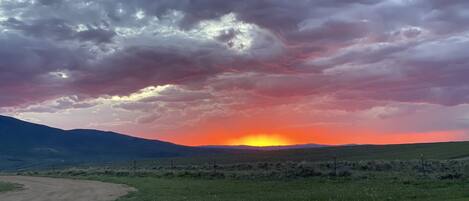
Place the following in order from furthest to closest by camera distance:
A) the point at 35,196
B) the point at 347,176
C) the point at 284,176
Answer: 1. the point at 284,176
2. the point at 347,176
3. the point at 35,196

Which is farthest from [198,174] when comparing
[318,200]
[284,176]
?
[318,200]

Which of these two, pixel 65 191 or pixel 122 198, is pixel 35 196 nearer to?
pixel 65 191

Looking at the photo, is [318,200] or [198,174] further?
[198,174]

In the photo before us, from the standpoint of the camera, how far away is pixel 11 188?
1874 inches

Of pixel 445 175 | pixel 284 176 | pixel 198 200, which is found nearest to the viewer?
pixel 198 200

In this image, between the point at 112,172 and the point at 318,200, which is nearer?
the point at 318,200

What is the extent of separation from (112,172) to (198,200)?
135 ft

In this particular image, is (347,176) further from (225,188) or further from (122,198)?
(122,198)

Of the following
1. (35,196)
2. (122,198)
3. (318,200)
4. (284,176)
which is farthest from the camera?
(284,176)

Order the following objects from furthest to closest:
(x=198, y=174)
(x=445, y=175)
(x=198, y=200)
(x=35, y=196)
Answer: (x=198, y=174), (x=445, y=175), (x=35, y=196), (x=198, y=200)

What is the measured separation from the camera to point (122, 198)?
114ft

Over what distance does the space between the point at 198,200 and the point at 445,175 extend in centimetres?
2116

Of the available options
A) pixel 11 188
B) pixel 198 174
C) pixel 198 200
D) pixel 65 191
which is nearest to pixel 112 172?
pixel 198 174

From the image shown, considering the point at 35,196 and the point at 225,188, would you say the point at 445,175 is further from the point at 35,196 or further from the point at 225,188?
the point at 35,196
